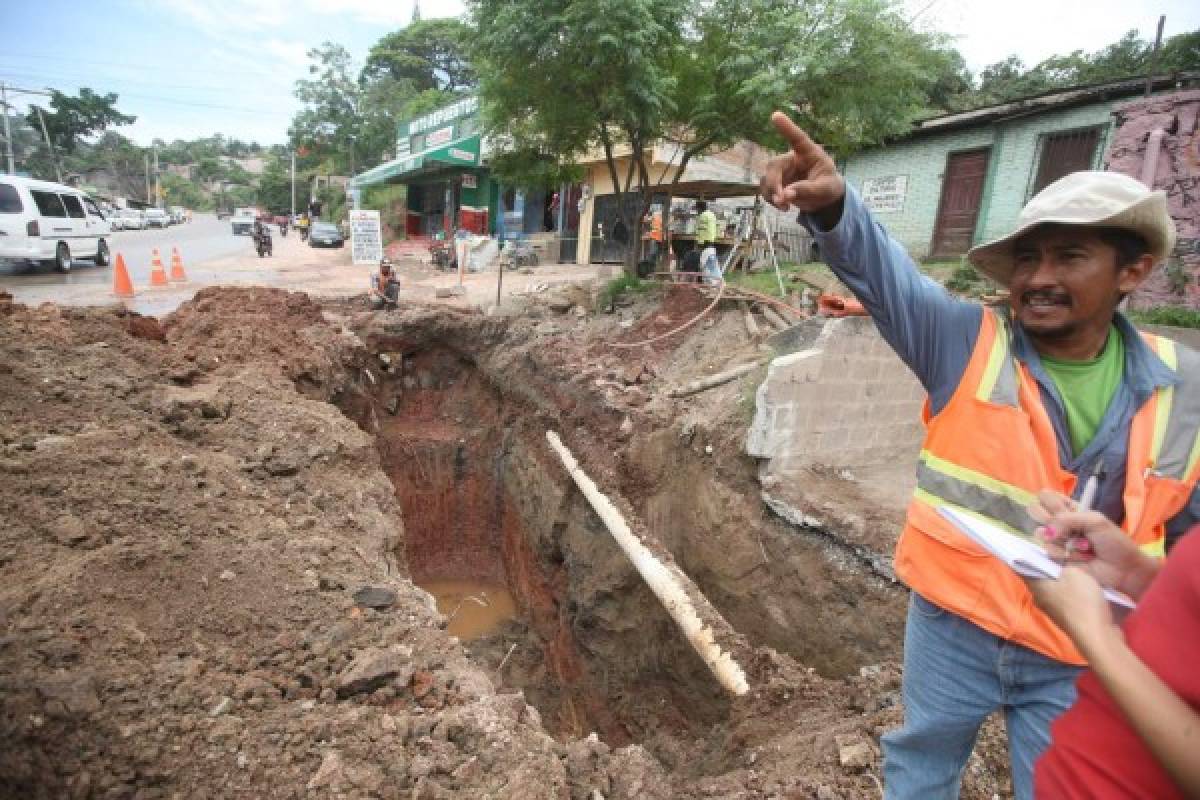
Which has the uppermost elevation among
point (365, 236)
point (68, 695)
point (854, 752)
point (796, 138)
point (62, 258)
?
point (796, 138)

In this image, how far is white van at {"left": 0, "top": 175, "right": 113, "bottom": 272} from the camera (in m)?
11.8

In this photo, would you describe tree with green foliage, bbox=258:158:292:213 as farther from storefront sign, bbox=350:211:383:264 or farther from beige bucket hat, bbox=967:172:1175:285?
beige bucket hat, bbox=967:172:1175:285

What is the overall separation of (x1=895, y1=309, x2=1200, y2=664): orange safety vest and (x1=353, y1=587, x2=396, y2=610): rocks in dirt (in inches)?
92.0

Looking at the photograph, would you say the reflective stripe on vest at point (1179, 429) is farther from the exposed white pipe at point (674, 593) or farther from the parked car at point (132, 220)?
the parked car at point (132, 220)

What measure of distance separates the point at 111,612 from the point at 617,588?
434 centimetres

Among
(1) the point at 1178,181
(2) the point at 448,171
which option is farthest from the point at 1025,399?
(2) the point at 448,171

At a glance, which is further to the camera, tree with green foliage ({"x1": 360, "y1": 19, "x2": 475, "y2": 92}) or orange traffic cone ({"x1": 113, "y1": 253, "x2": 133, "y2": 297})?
tree with green foliage ({"x1": 360, "y1": 19, "x2": 475, "y2": 92})

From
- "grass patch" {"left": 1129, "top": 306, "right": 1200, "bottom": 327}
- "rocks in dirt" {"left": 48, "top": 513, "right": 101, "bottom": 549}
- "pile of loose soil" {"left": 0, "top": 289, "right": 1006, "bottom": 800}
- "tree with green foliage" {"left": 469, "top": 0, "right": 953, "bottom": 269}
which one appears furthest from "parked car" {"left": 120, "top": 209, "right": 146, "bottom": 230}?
"grass patch" {"left": 1129, "top": 306, "right": 1200, "bottom": 327}

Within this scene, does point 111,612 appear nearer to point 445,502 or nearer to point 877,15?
point 445,502

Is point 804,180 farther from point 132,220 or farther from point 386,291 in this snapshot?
point 132,220

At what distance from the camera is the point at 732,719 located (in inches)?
142

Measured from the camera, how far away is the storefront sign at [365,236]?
56.4 ft

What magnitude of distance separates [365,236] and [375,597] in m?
16.7

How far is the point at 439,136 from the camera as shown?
77.8ft
